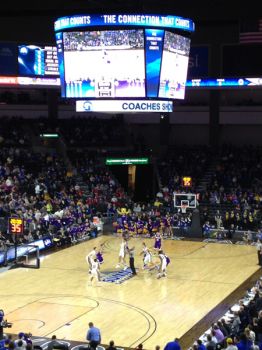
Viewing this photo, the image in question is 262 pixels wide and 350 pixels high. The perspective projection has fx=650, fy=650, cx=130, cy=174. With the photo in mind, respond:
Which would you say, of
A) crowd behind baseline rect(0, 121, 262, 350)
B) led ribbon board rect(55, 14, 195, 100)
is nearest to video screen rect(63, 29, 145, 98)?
led ribbon board rect(55, 14, 195, 100)

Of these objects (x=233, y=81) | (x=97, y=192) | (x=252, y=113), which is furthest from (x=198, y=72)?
(x=97, y=192)

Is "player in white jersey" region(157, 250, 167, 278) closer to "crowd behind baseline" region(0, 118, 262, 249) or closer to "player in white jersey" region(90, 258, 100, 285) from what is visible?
"player in white jersey" region(90, 258, 100, 285)

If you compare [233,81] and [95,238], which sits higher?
[233,81]

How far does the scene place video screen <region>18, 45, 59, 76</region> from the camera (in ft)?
120

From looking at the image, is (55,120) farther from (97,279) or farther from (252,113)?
(97,279)

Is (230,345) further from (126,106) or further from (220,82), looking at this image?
(220,82)

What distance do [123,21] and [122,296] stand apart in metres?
8.91

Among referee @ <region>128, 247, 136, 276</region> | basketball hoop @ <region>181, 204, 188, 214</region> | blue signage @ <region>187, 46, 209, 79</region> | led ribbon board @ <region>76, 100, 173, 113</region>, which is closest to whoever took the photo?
led ribbon board @ <region>76, 100, 173, 113</region>

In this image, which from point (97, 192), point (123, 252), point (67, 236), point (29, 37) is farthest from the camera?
point (29, 37)

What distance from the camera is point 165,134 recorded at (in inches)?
1772

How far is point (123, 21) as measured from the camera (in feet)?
66.4

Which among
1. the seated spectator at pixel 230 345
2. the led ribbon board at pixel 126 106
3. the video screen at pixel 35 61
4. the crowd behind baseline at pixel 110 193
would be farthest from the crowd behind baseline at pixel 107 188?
the seated spectator at pixel 230 345

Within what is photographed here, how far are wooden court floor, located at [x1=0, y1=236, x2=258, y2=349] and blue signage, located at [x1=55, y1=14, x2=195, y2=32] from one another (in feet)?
28.9

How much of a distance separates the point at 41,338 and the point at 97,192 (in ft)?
67.7
